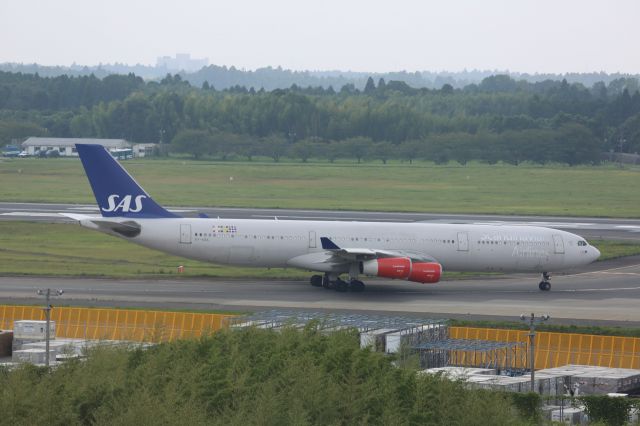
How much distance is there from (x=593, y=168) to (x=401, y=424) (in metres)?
158

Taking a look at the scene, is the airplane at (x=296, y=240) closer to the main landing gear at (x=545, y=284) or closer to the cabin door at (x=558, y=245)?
the main landing gear at (x=545, y=284)

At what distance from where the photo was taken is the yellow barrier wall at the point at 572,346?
50.4 meters

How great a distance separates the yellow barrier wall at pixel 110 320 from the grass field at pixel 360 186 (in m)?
59.4

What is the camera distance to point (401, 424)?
105ft

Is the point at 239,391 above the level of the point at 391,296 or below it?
above

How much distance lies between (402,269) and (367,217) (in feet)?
135

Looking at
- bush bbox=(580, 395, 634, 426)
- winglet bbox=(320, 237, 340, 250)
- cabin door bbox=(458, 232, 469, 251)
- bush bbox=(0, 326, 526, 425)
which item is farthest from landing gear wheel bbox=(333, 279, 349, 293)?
bush bbox=(580, 395, 634, 426)

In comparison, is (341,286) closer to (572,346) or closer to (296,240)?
(296,240)

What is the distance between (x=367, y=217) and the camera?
344ft

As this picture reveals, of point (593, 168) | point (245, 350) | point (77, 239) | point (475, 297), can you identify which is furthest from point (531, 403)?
point (593, 168)

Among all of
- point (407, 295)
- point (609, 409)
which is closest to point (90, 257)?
point (407, 295)

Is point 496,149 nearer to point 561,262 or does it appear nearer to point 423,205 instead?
point 423,205

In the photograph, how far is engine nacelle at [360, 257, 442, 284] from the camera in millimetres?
63750

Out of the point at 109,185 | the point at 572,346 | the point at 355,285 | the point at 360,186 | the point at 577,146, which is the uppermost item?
the point at 577,146
